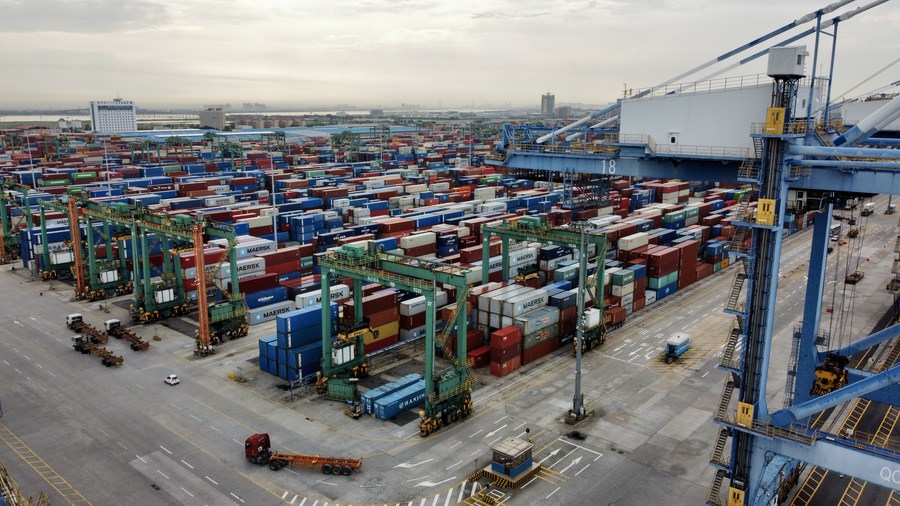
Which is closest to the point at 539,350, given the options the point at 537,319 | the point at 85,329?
the point at 537,319

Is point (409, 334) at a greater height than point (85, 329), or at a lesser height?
greater

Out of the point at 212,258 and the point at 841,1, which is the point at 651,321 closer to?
the point at 841,1

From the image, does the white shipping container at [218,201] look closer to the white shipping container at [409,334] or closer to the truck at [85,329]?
the truck at [85,329]

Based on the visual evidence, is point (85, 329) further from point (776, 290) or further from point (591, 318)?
point (776, 290)

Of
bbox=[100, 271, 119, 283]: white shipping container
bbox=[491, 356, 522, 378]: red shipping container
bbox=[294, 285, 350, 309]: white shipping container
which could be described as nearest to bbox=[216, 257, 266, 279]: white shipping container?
bbox=[294, 285, 350, 309]: white shipping container

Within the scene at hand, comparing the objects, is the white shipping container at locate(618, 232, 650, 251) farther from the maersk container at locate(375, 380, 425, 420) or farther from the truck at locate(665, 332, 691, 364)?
the maersk container at locate(375, 380, 425, 420)

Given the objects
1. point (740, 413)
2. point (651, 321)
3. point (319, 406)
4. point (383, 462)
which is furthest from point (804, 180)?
point (651, 321)
